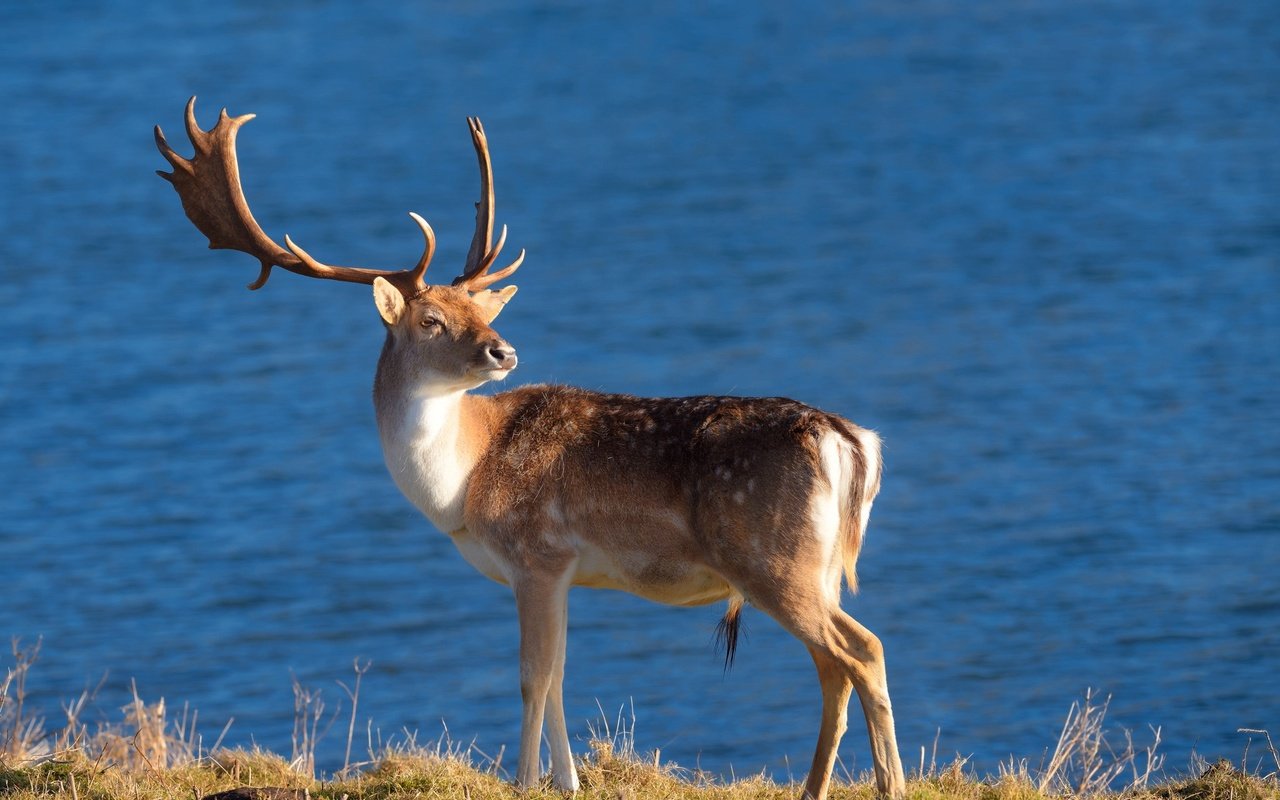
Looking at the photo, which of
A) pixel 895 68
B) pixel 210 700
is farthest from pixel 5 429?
pixel 895 68

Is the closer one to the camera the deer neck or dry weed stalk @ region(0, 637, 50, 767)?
the deer neck

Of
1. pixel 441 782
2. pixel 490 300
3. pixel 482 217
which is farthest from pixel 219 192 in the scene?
pixel 441 782

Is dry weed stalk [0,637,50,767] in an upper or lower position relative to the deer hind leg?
lower

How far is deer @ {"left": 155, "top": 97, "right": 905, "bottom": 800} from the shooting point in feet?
27.2

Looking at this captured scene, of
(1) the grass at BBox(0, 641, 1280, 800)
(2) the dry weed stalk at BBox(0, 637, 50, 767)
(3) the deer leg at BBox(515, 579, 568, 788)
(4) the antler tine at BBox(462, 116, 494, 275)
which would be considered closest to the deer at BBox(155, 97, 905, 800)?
(3) the deer leg at BBox(515, 579, 568, 788)

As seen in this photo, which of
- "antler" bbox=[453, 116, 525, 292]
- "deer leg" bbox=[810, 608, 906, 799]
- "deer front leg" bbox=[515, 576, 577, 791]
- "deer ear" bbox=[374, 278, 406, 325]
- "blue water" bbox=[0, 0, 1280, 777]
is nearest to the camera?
"deer leg" bbox=[810, 608, 906, 799]

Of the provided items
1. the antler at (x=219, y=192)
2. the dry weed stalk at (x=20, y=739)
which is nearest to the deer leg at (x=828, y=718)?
the antler at (x=219, y=192)

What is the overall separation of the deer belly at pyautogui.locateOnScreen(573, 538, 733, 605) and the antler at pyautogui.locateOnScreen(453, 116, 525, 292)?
5.09 ft

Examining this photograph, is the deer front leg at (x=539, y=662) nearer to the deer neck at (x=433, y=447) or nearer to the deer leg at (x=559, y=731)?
the deer leg at (x=559, y=731)

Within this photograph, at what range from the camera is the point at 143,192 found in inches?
1153

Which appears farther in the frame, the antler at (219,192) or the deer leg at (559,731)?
the antler at (219,192)

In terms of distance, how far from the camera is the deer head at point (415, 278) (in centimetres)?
894

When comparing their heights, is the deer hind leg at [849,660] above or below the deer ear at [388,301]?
below

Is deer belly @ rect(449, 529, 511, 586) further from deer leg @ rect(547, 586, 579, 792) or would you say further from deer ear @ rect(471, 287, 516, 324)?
deer ear @ rect(471, 287, 516, 324)
